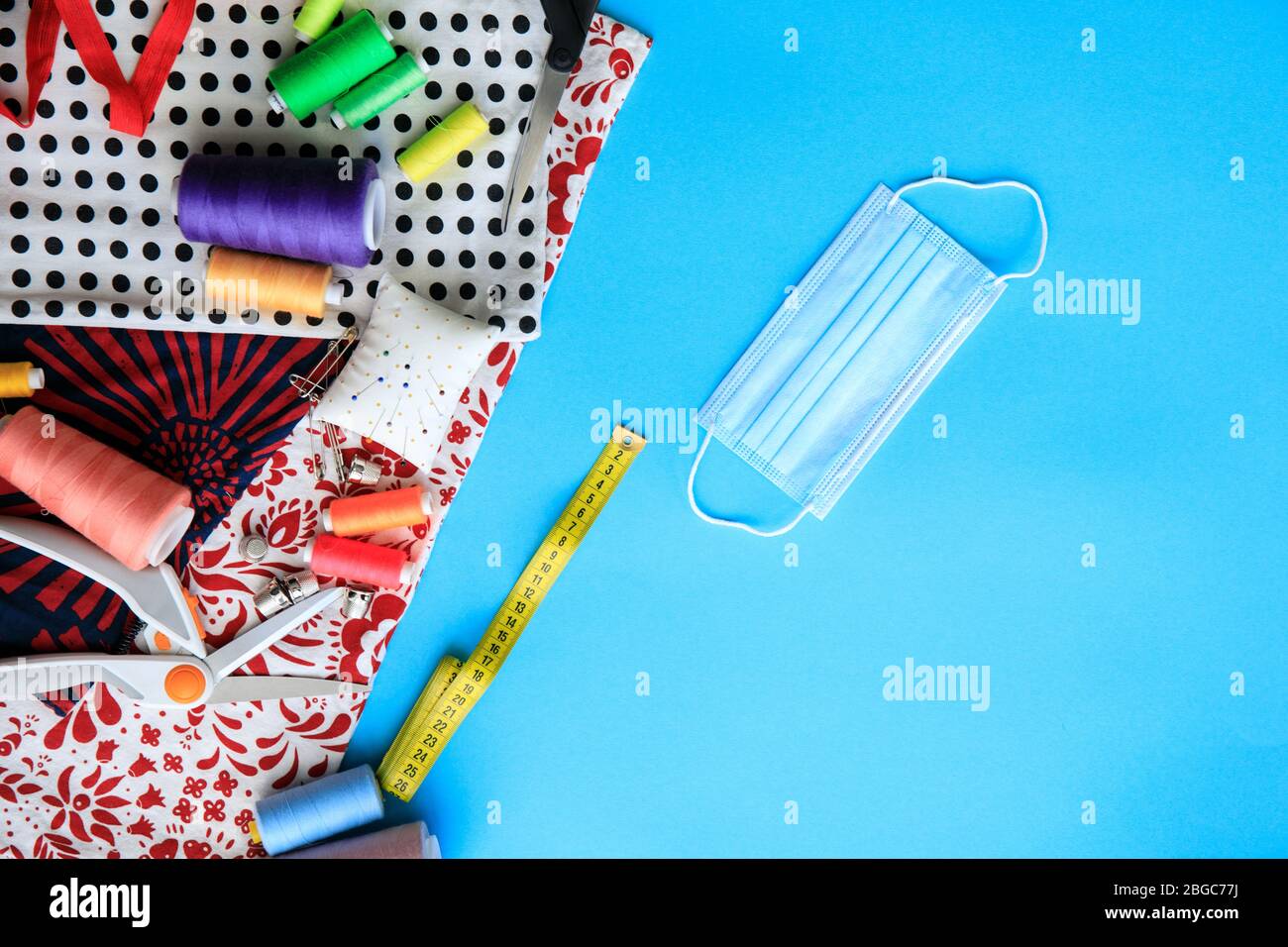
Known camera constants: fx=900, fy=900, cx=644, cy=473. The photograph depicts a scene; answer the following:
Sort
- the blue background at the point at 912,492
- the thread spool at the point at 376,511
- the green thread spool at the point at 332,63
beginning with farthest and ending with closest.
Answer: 1. the blue background at the point at 912,492
2. the thread spool at the point at 376,511
3. the green thread spool at the point at 332,63

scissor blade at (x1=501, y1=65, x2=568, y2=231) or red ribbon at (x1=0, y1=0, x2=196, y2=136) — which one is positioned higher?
red ribbon at (x1=0, y1=0, x2=196, y2=136)

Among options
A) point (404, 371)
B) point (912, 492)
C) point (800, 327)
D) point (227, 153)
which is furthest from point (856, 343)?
point (227, 153)

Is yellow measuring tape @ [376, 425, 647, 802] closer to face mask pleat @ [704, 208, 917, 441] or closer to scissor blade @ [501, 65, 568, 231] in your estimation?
face mask pleat @ [704, 208, 917, 441]

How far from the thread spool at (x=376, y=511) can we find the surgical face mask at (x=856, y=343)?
781 millimetres

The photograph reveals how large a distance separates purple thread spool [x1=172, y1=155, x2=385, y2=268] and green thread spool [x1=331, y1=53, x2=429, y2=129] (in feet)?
0.54

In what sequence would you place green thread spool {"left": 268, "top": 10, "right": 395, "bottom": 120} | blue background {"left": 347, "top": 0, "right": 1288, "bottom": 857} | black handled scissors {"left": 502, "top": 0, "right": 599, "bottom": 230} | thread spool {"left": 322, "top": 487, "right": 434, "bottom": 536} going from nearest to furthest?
black handled scissors {"left": 502, "top": 0, "right": 599, "bottom": 230}, green thread spool {"left": 268, "top": 10, "right": 395, "bottom": 120}, thread spool {"left": 322, "top": 487, "right": 434, "bottom": 536}, blue background {"left": 347, "top": 0, "right": 1288, "bottom": 857}

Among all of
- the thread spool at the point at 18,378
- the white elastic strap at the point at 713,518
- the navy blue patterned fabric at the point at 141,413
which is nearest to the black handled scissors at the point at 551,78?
the navy blue patterned fabric at the point at 141,413

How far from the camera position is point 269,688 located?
8.39 feet

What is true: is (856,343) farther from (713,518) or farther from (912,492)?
(713,518)

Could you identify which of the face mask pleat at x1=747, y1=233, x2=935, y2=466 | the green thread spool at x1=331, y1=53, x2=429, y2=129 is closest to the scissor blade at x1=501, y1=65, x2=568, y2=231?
the green thread spool at x1=331, y1=53, x2=429, y2=129

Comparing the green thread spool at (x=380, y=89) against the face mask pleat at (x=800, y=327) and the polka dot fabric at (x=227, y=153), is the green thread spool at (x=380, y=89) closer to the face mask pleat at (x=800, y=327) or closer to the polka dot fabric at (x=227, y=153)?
the polka dot fabric at (x=227, y=153)

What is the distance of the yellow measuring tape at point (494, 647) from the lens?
8.57 ft

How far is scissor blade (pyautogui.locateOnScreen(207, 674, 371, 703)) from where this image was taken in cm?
254
